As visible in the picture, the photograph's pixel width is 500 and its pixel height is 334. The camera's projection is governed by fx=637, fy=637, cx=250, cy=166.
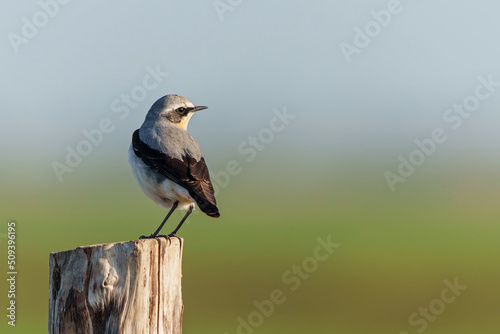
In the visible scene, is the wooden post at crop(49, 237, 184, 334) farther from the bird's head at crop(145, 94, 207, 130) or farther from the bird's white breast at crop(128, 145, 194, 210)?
the bird's head at crop(145, 94, 207, 130)

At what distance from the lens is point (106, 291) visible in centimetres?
483

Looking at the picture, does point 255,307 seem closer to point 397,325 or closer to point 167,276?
point 397,325

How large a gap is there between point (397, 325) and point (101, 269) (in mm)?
15254

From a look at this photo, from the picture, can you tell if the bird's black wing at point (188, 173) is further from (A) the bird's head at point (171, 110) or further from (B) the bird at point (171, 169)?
(A) the bird's head at point (171, 110)

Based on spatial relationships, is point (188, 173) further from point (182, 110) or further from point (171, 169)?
point (182, 110)

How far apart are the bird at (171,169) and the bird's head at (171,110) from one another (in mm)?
232

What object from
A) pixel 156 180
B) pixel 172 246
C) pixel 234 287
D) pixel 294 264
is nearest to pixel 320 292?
pixel 294 264

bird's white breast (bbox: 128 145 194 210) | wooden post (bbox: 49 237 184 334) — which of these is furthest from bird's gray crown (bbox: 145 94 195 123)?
wooden post (bbox: 49 237 184 334)

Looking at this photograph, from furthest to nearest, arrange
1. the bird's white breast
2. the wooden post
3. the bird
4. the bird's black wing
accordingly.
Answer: the bird's white breast, the bird, the bird's black wing, the wooden post

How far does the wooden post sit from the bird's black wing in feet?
7.95

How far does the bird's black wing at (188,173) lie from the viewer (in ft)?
24.2

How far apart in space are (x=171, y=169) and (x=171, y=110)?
139cm

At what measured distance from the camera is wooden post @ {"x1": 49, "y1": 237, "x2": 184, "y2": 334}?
15.8ft

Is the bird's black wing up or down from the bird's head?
down
